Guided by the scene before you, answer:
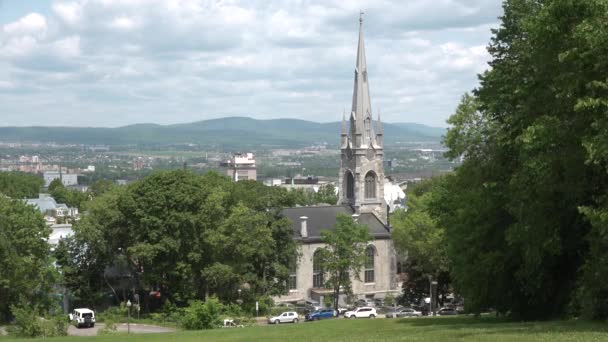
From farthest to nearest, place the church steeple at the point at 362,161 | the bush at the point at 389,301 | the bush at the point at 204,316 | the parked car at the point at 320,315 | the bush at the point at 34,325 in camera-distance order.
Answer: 1. the church steeple at the point at 362,161
2. the bush at the point at 389,301
3. the parked car at the point at 320,315
4. the bush at the point at 204,316
5. the bush at the point at 34,325

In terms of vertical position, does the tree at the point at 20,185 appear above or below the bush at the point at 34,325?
above

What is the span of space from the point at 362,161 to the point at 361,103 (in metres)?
5.66

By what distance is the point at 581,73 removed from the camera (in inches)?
917

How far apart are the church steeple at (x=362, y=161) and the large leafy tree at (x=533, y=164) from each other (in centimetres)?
4060

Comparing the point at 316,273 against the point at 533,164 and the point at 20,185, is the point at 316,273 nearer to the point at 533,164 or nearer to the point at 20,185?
the point at 533,164

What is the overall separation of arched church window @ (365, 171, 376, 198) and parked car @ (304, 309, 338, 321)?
2435 centimetres

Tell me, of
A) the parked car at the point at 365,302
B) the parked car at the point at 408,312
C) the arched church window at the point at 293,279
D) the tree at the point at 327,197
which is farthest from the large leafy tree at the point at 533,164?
the tree at the point at 327,197

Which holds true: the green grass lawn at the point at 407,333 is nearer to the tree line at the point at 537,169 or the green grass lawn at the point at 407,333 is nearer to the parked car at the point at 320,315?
the tree line at the point at 537,169

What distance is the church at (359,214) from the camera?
6938 cm

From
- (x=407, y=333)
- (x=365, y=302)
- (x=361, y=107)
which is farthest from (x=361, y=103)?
(x=407, y=333)

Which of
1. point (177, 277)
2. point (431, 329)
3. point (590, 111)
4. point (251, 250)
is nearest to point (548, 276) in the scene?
point (431, 329)

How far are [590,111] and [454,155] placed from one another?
13546mm

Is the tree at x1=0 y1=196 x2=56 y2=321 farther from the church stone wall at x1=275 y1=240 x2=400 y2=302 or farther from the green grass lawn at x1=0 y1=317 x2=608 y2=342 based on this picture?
the church stone wall at x1=275 y1=240 x2=400 y2=302

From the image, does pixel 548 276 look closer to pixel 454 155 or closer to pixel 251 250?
pixel 454 155
